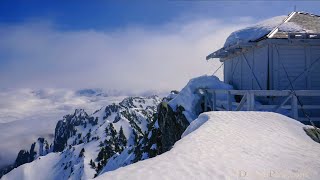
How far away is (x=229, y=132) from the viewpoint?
448 inches

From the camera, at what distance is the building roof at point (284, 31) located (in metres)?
21.0

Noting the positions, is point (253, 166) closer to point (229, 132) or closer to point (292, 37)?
point (229, 132)

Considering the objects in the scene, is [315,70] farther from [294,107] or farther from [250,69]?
[294,107]

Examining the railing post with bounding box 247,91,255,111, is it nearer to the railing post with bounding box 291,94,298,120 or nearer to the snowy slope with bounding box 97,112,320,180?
the railing post with bounding box 291,94,298,120

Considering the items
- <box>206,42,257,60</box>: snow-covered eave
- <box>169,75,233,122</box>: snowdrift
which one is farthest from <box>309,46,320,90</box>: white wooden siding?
<box>169,75,233,122</box>: snowdrift

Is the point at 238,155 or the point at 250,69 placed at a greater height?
the point at 250,69

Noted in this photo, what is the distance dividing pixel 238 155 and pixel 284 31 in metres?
16.1

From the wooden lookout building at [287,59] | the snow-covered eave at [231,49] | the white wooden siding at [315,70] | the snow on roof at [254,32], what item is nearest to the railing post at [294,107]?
the wooden lookout building at [287,59]

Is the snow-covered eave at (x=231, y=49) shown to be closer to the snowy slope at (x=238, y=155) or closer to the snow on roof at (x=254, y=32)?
the snow on roof at (x=254, y=32)

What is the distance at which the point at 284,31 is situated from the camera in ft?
72.4

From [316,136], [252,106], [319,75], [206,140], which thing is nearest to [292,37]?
[319,75]

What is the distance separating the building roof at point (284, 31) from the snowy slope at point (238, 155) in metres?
9.61

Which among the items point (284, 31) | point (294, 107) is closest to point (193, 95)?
point (284, 31)

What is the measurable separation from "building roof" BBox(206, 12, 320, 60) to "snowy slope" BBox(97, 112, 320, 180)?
9612mm
